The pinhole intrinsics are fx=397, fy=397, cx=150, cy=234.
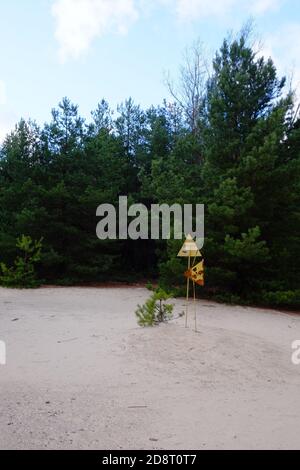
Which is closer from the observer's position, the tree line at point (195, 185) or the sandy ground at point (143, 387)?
the sandy ground at point (143, 387)

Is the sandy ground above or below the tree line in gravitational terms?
below

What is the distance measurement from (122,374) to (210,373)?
3.81ft

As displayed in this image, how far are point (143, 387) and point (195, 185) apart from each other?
1133 centimetres

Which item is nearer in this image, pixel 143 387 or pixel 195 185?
pixel 143 387

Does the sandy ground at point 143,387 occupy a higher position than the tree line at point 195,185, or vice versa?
the tree line at point 195,185

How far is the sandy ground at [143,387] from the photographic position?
337cm

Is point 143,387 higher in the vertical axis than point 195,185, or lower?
lower

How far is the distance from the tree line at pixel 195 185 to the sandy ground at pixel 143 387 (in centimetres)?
403

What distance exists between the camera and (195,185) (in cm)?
1520

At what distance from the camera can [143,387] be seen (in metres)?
4.63

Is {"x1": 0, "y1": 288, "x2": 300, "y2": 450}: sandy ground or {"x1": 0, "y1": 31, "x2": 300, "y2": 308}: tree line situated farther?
{"x1": 0, "y1": 31, "x2": 300, "y2": 308}: tree line

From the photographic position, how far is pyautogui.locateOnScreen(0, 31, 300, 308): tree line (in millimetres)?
11930

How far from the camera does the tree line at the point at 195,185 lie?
11930 millimetres

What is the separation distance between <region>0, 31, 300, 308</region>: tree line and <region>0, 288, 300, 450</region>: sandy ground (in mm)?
4033
